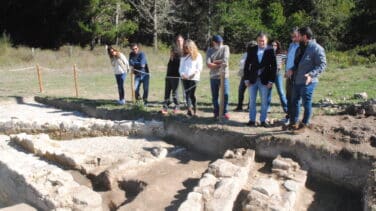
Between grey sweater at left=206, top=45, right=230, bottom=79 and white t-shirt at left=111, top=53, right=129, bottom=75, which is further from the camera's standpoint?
white t-shirt at left=111, top=53, right=129, bottom=75

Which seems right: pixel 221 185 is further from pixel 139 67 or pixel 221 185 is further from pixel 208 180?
pixel 139 67

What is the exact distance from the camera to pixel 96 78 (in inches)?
765

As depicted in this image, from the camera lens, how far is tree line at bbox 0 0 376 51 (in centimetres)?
3200

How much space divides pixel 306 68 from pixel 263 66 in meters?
0.96

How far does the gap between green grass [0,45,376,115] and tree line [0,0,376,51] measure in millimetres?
3398

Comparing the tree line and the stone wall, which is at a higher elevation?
the tree line

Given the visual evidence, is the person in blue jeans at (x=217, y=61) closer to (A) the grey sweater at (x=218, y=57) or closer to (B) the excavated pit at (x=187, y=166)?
(A) the grey sweater at (x=218, y=57)

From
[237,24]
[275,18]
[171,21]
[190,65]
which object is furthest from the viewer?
[275,18]

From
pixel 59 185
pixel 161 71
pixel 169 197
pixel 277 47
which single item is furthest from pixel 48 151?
pixel 161 71

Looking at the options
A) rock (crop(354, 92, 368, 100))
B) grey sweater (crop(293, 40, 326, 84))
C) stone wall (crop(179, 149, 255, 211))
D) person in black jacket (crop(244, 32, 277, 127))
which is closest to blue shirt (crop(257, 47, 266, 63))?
person in black jacket (crop(244, 32, 277, 127))

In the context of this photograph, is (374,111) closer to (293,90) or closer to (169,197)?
(293,90)

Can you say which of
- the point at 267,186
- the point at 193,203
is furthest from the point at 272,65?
A: the point at 193,203

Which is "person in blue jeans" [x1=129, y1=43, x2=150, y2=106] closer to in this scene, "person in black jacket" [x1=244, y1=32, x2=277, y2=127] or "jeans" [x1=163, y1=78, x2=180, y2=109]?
"jeans" [x1=163, y1=78, x2=180, y2=109]

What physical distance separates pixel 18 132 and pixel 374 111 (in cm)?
820
